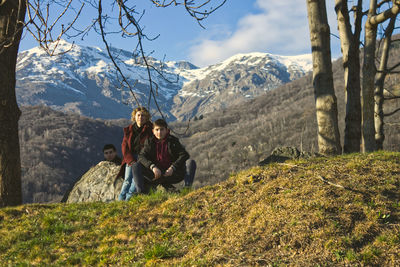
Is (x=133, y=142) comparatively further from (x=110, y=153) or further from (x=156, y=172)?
(x=110, y=153)

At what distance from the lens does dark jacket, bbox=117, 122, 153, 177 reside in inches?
314

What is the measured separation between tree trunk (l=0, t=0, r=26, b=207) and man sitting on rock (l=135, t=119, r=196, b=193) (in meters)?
2.96

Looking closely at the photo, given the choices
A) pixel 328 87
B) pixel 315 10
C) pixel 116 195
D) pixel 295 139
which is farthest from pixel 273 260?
pixel 295 139

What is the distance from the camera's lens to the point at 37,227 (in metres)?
5.91

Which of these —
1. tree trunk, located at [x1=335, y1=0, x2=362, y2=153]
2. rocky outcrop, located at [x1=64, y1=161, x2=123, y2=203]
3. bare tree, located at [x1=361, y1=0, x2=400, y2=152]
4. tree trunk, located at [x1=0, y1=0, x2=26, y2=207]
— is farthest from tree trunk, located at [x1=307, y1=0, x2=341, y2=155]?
tree trunk, located at [x1=0, y1=0, x2=26, y2=207]

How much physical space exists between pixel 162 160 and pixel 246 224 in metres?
3.72

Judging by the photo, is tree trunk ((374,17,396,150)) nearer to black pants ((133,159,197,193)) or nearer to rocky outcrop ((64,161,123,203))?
black pants ((133,159,197,193))

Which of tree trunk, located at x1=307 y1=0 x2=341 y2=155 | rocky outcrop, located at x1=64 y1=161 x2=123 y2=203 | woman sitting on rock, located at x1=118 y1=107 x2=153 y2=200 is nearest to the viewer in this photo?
tree trunk, located at x1=307 y1=0 x2=341 y2=155

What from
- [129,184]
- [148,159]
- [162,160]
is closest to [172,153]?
[162,160]

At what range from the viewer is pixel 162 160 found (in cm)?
768

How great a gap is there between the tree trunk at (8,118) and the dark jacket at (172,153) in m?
3.07

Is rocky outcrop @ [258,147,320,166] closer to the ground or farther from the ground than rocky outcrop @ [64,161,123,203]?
farther from the ground

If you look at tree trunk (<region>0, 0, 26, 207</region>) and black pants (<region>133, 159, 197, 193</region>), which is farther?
black pants (<region>133, 159, 197, 193</region>)

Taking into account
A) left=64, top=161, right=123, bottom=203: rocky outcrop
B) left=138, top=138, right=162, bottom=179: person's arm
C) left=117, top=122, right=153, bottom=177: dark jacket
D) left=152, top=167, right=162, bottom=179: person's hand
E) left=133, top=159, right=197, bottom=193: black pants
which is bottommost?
left=64, top=161, right=123, bottom=203: rocky outcrop
